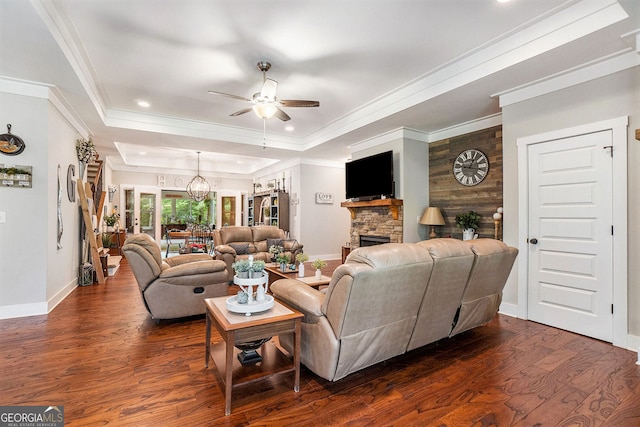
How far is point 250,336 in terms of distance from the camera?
187cm

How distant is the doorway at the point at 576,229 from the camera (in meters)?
2.87

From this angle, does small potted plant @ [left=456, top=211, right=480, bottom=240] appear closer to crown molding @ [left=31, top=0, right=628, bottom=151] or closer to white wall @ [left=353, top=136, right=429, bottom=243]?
white wall @ [left=353, top=136, right=429, bottom=243]

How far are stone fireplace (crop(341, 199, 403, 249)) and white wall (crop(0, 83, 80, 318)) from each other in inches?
182

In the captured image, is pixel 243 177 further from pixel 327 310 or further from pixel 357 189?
pixel 327 310

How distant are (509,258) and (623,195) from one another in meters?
1.22

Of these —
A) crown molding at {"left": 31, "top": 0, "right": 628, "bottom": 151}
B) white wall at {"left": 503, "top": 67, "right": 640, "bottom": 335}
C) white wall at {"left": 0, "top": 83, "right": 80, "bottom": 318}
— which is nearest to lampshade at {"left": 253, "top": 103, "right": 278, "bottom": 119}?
crown molding at {"left": 31, "top": 0, "right": 628, "bottom": 151}

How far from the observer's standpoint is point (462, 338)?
3002mm

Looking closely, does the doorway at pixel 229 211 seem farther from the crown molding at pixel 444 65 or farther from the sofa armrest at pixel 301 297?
the sofa armrest at pixel 301 297

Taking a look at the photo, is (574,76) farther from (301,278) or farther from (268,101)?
(301,278)

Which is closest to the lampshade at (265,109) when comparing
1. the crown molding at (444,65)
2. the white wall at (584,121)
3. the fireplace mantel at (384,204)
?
the crown molding at (444,65)

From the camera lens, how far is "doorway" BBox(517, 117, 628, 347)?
113 inches

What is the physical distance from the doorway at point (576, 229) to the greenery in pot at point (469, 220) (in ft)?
3.50

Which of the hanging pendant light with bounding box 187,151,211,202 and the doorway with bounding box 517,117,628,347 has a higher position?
the hanging pendant light with bounding box 187,151,211,202

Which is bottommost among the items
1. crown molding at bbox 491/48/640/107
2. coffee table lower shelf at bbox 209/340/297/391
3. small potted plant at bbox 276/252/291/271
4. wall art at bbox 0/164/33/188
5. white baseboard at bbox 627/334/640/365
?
white baseboard at bbox 627/334/640/365
